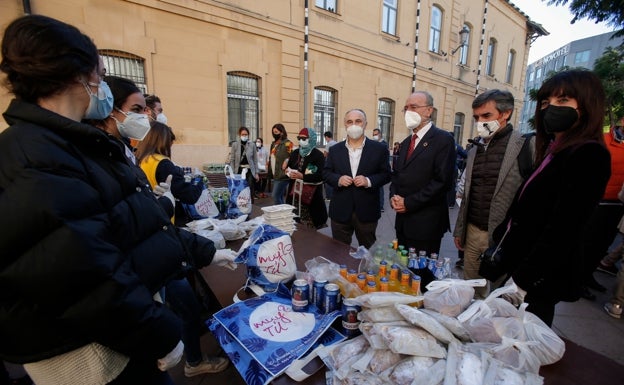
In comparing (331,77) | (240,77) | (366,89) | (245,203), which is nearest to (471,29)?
(366,89)

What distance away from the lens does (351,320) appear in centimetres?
119

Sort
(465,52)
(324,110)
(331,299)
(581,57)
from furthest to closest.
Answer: (581,57) → (465,52) → (324,110) → (331,299)

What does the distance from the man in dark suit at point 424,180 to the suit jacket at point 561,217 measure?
0.96 meters

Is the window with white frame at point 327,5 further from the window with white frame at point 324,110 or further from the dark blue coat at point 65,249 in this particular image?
the dark blue coat at point 65,249

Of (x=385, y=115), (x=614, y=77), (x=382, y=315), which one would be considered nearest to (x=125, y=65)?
(x=382, y=315)

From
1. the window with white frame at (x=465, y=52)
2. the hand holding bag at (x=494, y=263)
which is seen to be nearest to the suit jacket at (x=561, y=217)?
the hand holding bag at (x=494, y=263)

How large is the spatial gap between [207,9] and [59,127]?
729 cm

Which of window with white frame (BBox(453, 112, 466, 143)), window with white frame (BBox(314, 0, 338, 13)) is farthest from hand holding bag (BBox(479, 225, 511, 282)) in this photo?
window with white frame (BBox(453, 112, 466, 143))

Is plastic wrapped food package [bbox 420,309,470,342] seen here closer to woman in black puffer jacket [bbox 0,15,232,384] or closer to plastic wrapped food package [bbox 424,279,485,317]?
plastic wrapped food package [bbox 424,279,485,317]

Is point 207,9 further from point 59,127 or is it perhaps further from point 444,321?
point 444,321

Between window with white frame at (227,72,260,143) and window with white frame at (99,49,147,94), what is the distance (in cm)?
204

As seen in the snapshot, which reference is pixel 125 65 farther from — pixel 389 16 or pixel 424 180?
pixel 389 16

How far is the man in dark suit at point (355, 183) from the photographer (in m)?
2.87

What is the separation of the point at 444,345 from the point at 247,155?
20.5 ft
